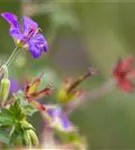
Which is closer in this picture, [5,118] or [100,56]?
[5,118]

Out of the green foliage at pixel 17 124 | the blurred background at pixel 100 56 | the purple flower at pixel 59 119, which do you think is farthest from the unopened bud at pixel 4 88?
the blurred background at pixel 100 56

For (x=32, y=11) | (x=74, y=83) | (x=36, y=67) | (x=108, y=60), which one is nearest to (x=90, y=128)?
(x=108, y=60)

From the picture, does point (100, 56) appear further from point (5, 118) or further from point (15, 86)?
point (5, 118)

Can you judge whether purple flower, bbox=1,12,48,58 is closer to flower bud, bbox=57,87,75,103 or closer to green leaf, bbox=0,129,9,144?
green leaf, bbox=0,129,9,144

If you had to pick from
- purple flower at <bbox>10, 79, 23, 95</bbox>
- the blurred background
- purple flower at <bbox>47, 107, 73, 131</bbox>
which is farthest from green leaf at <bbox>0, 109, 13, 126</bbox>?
the blurred background

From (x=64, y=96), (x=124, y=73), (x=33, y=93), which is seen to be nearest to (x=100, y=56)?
(x=124, y=73)
